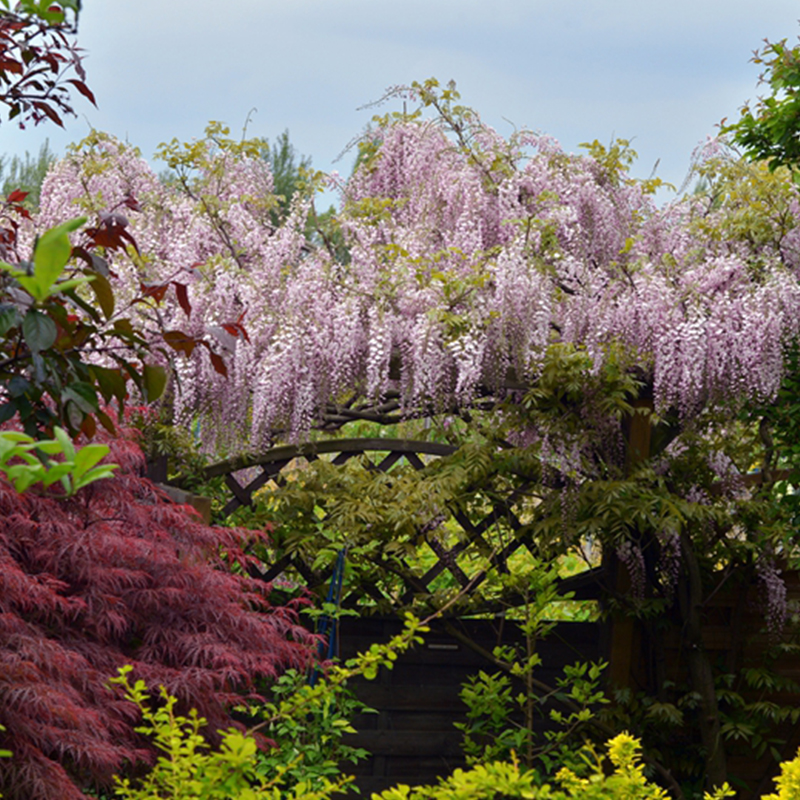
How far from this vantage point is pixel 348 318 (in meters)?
4.46

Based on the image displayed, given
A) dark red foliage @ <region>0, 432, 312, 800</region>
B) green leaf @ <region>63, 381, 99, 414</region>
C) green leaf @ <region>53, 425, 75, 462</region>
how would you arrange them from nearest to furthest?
green leaf @ <region>53, 425, 75, 462</region>, green leaf @ <region>63, 381, 99, 414</region>, dark red foliage @ <region>0, 432, 312, 800</region>

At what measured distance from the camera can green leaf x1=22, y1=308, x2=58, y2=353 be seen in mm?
1419

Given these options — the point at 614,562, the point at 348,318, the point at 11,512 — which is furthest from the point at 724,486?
the point at 11,512

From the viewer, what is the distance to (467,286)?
439 cm

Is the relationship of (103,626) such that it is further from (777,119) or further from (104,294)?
(777,119)

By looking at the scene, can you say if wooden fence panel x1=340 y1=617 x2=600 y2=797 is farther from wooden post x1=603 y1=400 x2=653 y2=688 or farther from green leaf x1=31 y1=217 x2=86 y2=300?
green leaf x1=31 y1=217 x2=86 y2=300

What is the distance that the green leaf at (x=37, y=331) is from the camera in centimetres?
142

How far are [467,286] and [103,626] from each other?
2.14 meters

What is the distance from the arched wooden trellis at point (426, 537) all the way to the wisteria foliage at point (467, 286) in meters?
0.22

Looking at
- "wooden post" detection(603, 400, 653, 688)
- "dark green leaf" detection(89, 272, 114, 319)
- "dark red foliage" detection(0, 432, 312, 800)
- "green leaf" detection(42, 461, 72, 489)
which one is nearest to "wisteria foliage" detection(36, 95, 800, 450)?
"wooden post" detection(603, 400, 653, 688)

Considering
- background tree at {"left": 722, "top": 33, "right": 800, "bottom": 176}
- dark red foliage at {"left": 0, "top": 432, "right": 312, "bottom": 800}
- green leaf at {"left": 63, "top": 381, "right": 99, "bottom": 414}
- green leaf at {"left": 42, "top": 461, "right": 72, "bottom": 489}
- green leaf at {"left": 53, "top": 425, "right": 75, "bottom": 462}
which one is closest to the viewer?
green leaf at {"left": 53, "top": 425, "right": 75, "bottom": 462}

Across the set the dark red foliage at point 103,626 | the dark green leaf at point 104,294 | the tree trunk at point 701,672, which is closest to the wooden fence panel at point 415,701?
the tree trunk at point 701,672

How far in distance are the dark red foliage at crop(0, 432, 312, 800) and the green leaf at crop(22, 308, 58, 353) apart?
1522 millimetres

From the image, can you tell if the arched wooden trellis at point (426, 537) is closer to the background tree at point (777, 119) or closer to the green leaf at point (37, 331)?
the background tree at point (777, 119)
